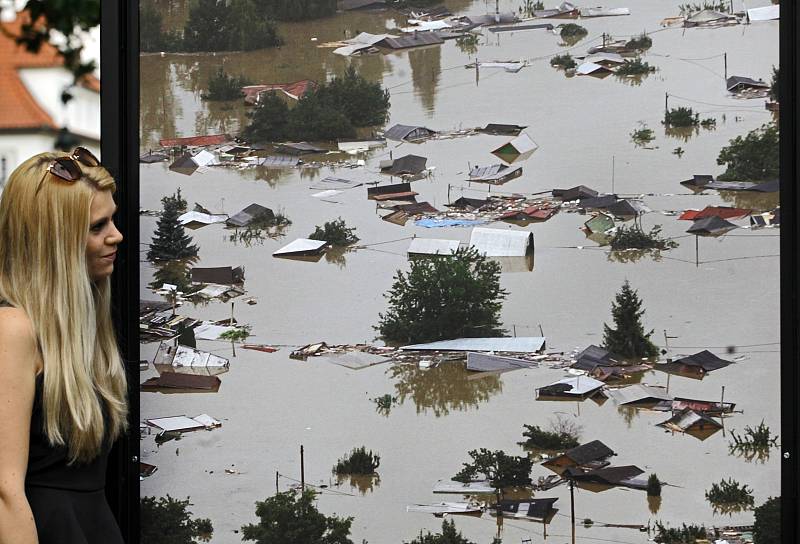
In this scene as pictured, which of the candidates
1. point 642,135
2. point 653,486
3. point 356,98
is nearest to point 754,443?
point 653,486

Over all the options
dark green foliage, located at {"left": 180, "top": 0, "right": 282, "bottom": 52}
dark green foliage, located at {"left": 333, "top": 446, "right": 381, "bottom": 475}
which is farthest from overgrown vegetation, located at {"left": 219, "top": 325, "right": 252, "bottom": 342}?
dark green foliage, located at {"left": 180, "top": 0, "right": 282, "bottom": 52}

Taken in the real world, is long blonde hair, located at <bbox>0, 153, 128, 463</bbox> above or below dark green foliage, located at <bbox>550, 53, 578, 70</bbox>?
below

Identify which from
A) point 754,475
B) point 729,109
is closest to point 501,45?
point 729,109

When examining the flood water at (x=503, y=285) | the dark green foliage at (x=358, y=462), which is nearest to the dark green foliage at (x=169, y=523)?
the flood water at (x=503, y=285)

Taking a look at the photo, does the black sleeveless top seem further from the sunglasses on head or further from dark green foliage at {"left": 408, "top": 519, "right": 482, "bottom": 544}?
dark green foliage at {"left": 408, "top": 519, "right": 482, "bottom": 544}

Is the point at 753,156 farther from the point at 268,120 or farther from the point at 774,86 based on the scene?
the point at 268,120

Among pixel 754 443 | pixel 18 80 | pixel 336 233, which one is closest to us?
pixel 754 443
